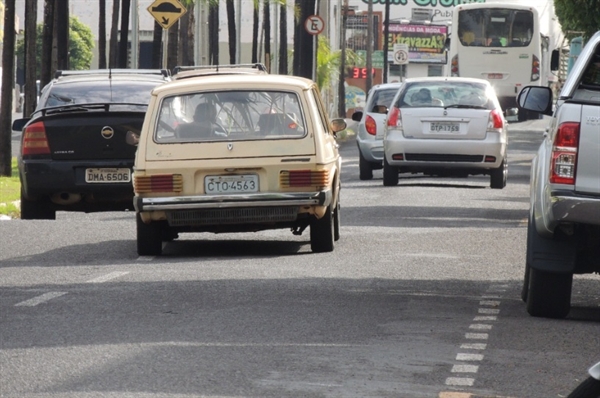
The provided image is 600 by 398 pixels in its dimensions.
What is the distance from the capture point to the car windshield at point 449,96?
22422mm

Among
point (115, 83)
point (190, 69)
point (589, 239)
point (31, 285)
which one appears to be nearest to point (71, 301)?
point (31, 285)

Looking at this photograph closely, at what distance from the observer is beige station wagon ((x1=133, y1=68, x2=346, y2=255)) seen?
42.4 ft

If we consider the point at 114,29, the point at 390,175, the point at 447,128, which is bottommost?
the point at 114,29

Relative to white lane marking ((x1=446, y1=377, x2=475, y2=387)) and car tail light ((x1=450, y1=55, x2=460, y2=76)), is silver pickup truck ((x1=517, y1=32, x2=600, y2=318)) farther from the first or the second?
car tail light ((x1=450, y1=55, x2=460, y2=76))

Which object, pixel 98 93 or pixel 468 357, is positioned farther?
pixel 98 93

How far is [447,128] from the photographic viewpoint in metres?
22.2

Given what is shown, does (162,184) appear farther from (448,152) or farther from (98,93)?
(448,152)

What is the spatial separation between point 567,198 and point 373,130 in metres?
18.5

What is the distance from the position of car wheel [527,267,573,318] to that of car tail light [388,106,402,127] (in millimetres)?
13086

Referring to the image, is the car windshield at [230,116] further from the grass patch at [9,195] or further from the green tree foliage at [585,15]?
the green tree foliage at [585,15]

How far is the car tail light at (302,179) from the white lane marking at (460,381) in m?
5.93

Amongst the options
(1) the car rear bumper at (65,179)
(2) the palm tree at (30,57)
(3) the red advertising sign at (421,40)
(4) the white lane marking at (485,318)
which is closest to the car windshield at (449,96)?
(1) the car rear bumper at (65,179)

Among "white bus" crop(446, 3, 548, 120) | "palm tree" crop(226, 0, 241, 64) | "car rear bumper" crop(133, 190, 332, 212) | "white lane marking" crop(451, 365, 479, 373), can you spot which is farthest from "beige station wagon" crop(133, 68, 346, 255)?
"palm tree" crop(226, 0, 241, 64)

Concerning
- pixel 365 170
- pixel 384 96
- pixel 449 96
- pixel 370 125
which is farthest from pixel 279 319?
pixel 365 170
